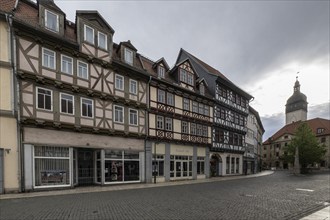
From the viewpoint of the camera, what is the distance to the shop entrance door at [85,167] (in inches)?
730

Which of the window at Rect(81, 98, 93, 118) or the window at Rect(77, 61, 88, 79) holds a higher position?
the window at Rect(77, 61, 88, 79)

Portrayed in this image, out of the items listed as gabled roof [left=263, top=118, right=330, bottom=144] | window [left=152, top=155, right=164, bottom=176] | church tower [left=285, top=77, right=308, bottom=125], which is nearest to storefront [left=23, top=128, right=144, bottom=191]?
window [left=152, top=155, right=164, bottom=176]

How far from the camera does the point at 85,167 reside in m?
18.9

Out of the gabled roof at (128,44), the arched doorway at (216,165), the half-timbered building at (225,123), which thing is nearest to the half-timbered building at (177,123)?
the half-timbered building at (225,123)

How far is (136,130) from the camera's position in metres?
21.3

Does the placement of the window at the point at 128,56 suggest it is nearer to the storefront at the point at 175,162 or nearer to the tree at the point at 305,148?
the storefront at the point at 175,162

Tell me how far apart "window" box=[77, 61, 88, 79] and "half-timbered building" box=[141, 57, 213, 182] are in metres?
6.30

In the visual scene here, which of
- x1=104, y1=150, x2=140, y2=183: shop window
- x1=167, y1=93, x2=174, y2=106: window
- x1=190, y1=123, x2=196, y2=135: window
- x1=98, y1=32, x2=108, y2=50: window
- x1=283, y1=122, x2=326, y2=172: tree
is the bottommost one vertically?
x1=283, y1=122, x2=326, y2=172: tree

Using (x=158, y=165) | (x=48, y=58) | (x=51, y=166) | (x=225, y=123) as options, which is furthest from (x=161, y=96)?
(x=225, y=123)

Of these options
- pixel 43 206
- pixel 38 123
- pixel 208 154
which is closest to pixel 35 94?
pixel 38 123

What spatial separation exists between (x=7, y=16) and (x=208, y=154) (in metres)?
23.9

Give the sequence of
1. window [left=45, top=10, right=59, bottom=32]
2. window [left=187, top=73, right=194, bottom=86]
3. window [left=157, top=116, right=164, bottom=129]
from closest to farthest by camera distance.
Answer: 1. window [left=45, top=10, right=59, bottom=32]
2. window [left=157, top=116, right=164, bottom=129]
3. window [left=187, top=73, right=194, bottom=86]

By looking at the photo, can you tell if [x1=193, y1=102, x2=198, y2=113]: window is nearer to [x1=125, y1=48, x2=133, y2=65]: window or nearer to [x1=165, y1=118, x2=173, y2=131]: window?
[x1=165, y1=118, x2=173, y2=131]: window

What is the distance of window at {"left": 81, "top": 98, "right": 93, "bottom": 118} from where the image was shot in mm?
17734
